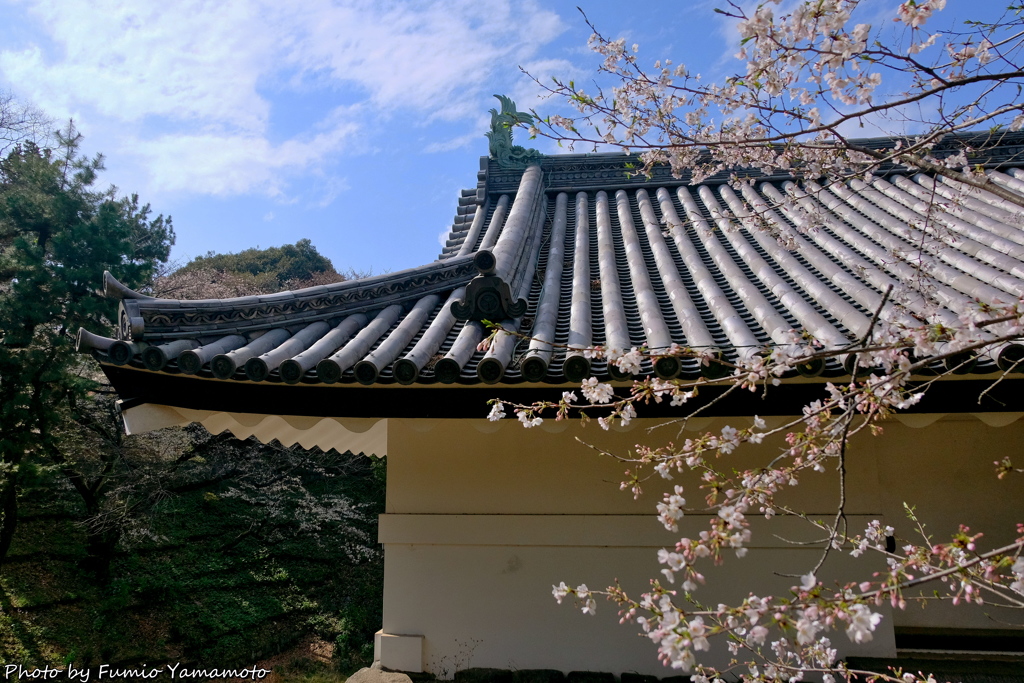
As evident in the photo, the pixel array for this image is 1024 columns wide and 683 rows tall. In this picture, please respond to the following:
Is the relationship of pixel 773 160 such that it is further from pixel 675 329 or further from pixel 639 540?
pixel 639 540

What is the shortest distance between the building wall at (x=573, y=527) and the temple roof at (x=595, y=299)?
2.05 feet

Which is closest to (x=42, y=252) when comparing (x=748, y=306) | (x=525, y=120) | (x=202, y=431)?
(x=202, y=431)

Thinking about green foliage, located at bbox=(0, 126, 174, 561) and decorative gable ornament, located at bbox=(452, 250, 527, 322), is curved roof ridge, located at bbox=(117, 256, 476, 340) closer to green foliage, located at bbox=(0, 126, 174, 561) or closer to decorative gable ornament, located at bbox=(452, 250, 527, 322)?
decorative gable ornament, located at bbox=(452, 250, 527, 322)

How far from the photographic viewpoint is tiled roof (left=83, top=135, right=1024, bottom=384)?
2875 millimetres

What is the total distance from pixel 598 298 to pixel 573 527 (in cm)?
131

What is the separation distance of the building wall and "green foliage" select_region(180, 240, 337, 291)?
21967 mm

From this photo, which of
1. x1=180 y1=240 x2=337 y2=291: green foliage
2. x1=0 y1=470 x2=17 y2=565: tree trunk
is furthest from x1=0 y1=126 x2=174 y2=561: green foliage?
x1=180 y1=240 x2=337 y2=291: green foliage

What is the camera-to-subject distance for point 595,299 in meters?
4.07

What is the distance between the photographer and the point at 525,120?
614 centimetres

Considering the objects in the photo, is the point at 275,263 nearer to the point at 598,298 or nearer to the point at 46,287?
the point at 46,287

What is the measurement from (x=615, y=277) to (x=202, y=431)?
11.4 meters

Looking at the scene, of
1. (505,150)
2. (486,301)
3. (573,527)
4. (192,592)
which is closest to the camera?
(486,301)

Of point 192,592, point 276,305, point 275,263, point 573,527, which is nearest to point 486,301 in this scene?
point 276,305

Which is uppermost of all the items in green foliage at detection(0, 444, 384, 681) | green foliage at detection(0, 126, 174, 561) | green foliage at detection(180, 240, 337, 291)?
green foliage at detection(180, 240, 337, 291)
